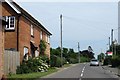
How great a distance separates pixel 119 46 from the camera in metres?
99.8

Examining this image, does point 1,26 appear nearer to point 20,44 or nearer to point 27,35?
point 20,44

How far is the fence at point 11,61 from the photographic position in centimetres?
2727

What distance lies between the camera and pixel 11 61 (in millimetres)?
29125

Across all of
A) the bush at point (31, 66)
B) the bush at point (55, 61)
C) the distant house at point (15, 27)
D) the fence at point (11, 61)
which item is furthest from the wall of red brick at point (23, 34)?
the bush at point (55, 61)

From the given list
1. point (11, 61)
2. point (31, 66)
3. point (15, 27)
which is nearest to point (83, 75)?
point (31, 66)

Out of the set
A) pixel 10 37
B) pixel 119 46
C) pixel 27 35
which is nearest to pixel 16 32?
pixel 10 37

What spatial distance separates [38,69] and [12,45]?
3614 millimetres

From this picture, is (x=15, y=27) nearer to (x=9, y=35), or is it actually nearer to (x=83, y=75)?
(x=9, y=35)

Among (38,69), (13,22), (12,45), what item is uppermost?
(13,22)

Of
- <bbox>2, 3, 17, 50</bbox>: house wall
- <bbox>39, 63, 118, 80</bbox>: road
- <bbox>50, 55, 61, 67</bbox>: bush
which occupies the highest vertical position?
<bbox>2, 3, 17, 50</bbox>: house wall

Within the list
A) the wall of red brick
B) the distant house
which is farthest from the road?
the distant house

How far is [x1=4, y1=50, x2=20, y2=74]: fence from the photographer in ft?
89.5

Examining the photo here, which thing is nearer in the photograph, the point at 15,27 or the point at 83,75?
the point at 83,75

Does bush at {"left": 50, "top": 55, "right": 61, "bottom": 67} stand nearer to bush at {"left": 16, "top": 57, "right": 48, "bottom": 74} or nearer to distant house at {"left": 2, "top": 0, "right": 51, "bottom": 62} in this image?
bush at {"left": 16, "top": 57, "right": 48, "bottom": 74}
